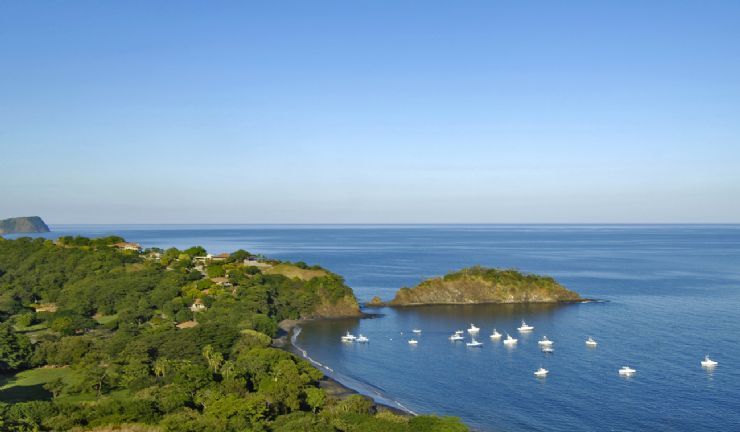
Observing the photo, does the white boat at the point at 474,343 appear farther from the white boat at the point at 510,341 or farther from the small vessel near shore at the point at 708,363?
the small vessel near shore at the point at 708,363

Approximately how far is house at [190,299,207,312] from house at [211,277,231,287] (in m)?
10.3

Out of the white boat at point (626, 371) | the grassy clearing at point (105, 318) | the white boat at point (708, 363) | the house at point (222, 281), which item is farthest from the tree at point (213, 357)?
the white boat at point (708, 363)

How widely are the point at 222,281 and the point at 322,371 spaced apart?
49610 millimetres

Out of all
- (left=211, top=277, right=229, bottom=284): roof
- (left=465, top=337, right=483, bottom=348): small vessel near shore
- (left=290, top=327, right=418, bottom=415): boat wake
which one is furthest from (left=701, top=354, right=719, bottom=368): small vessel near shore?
(left=211, top=277, right=229, bottom=284): roof

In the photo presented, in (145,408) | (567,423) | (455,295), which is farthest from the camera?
(455,295)

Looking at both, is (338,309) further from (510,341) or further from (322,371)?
(322,371)

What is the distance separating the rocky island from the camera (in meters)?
131

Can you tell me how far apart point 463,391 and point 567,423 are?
13.1 m

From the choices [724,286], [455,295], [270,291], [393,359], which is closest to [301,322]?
[270,291]

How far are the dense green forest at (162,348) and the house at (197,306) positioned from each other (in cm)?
24

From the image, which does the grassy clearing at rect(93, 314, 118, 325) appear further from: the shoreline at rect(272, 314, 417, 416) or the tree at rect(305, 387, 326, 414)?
the tree at rect(305, 387, 326, 414)

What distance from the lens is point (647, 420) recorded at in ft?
179

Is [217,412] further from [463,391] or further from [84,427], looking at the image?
[463,391]

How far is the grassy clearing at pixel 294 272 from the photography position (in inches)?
4934
